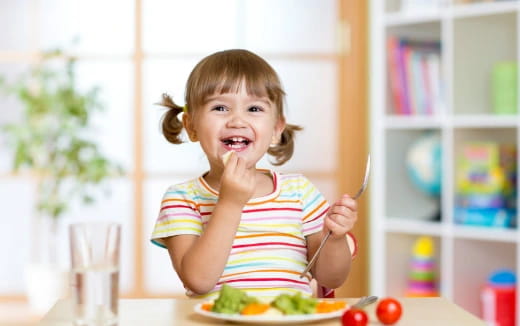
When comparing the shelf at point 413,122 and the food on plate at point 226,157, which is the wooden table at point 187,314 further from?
the shelf at point 413,122

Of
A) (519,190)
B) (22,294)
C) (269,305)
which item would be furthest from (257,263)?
(22,294)

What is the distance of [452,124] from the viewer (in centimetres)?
325

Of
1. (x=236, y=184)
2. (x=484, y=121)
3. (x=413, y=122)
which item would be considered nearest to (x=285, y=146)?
(x=236, y=184)

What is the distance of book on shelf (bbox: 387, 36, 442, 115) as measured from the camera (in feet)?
11.0

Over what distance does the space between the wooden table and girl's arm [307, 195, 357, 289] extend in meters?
0.14

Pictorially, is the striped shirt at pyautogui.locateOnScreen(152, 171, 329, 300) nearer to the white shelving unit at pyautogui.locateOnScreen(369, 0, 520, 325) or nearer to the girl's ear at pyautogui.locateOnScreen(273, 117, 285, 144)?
the girl's ear at pyautogui.locateOnScreen(273, 117, 285, 144)

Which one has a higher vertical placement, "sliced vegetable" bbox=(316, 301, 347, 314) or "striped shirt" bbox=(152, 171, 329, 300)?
"striped shirt" bbox=(152, 171, 329, 300)

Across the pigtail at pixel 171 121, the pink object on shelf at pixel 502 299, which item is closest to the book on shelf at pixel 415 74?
the pink object on shelf at pixel 502 299

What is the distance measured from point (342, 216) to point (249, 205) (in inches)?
9.4

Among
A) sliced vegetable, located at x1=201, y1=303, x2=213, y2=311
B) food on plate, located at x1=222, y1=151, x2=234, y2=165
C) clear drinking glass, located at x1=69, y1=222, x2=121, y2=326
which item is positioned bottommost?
sliced vegetable, located at x1=201, y1=303, x2=213, y2=311

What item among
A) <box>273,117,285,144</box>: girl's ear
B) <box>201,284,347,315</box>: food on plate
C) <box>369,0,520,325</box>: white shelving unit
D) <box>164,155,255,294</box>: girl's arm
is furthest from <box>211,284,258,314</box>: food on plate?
<box>369,0,520,325</box>: white shelving unit

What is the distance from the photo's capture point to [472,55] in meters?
3.28

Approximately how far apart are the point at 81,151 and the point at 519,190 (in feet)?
6.49

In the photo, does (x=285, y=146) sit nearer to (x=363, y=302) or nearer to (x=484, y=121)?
(x=363, y=302)
